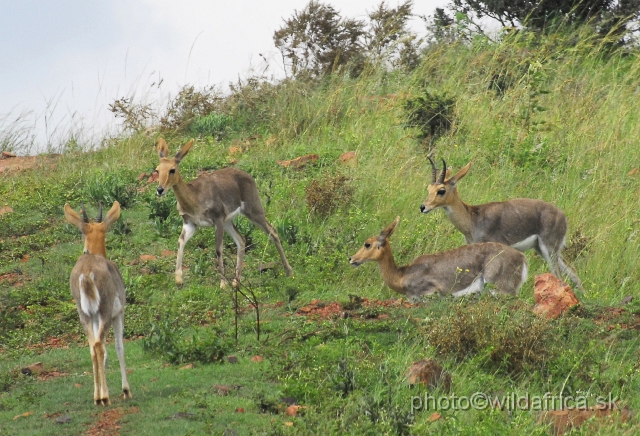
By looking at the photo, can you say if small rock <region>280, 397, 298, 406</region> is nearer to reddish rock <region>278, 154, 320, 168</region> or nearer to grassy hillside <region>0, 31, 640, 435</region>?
grassy hillside <region>0, 31, 640, 435</region>

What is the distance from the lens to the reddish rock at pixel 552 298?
10.1 metres

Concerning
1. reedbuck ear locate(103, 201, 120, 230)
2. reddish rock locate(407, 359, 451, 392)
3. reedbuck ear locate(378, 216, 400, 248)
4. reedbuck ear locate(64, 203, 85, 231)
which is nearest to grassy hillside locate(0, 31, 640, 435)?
reddish rock locate(407, 359, 451, 392)

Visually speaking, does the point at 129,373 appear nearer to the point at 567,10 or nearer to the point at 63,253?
the point at 63,253

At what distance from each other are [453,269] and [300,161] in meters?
5.76

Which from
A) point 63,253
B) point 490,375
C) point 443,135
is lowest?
point 490,375

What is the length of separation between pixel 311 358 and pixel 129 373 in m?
1.57

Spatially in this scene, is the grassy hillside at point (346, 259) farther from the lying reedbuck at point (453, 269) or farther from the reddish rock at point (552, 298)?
the lying reedbuck at point (453, 269)

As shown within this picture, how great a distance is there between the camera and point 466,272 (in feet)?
36.8

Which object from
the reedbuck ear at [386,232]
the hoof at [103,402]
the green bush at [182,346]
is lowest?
the hoof at [103,402]

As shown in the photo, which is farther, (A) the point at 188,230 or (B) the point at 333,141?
(B) the point at 333,141

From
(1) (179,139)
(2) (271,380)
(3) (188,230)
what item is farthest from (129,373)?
(1) (179,139)

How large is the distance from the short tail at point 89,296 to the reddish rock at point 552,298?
4.31 m

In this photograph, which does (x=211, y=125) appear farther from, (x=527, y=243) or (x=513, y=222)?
(x=527, y=243)

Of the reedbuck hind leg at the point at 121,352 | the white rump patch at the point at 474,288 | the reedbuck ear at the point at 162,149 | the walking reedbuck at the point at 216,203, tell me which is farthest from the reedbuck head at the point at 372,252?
the reedbuck hind leg at the point at 121,352
